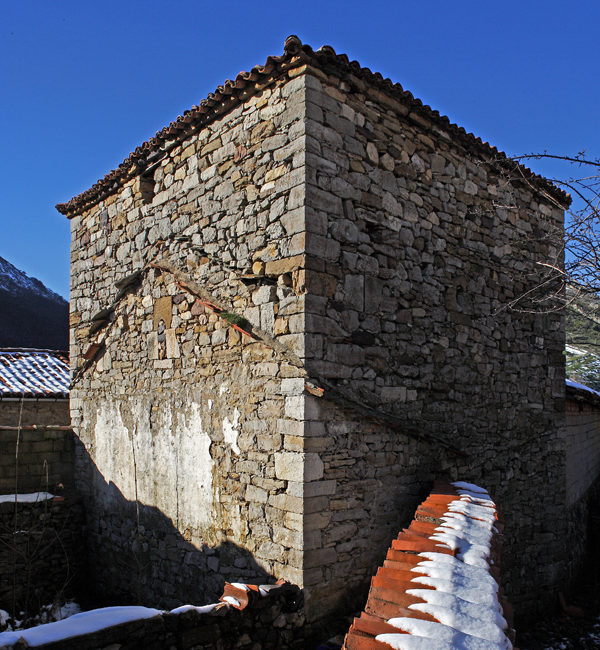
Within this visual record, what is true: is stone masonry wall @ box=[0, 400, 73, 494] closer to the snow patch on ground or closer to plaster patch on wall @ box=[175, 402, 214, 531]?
the snow patch on ground

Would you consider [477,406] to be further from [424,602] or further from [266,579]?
[424,602]

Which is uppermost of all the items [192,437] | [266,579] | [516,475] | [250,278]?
[250,278]

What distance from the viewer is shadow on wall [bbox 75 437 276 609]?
4.85 metres

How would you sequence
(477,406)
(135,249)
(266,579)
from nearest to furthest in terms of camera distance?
(266,579) → (477,406) → (135,249)

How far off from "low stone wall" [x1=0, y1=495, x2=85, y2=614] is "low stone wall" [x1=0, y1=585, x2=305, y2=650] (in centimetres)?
290

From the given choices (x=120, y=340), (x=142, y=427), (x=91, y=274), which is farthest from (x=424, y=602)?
(x=91, y=274)

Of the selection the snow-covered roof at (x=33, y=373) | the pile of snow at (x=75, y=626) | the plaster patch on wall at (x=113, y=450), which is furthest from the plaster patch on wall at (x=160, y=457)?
the snow-covered roof at (x=33, y=373)

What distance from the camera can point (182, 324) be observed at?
5516 millimetres

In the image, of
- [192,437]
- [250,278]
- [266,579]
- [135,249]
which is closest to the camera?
[266,579]

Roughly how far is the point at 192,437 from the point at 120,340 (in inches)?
74.3

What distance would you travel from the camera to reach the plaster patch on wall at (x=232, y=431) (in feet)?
→ 15.7

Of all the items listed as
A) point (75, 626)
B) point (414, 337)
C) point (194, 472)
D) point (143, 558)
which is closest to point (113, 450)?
point (143, 558)

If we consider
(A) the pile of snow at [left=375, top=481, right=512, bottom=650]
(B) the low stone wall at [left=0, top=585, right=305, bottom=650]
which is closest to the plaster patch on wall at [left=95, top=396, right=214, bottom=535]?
(B) the low stone wall at [left=0, top=585, right=305, bottom=650]

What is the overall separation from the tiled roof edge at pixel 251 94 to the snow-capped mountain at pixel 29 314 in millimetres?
14371
